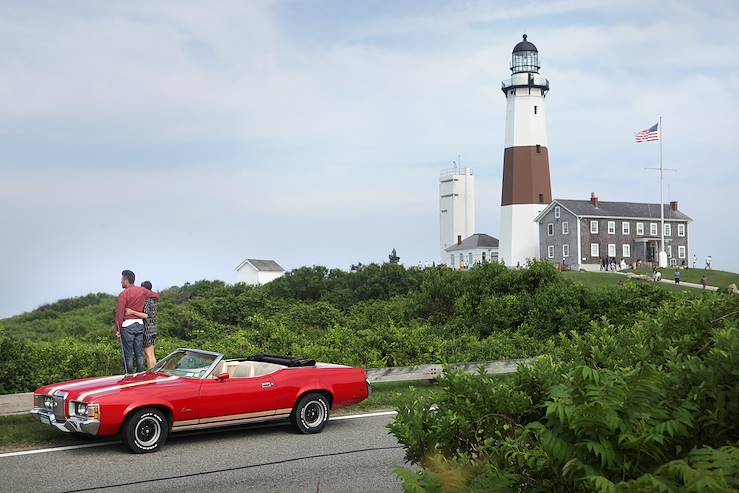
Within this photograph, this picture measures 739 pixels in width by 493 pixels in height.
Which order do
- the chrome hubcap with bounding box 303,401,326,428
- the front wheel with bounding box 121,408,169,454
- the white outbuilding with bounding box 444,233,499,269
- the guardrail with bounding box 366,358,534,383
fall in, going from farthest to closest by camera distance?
the white outbuilding with bounding box 444,233,499,269 → the guardrail with bounding box 366,358,534,383 → the chrome hubcap with bounding box 303,401,326,428 → the front wheel with bounding box 121,408,169,454

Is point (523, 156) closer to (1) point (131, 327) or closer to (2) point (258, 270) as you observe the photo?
(2) point (258, 270)

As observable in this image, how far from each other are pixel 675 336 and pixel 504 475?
2447 mm

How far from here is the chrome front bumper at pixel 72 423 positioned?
400 inches

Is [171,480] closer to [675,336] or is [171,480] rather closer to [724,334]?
[675,336]

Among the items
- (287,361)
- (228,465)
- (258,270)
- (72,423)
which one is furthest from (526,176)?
(228,465)

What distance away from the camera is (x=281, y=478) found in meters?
9.08

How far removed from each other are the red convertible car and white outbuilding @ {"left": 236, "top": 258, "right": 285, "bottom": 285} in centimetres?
5962

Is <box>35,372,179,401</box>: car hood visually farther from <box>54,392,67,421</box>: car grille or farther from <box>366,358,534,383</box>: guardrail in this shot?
<box>366,358,534,383</box>: guardrail

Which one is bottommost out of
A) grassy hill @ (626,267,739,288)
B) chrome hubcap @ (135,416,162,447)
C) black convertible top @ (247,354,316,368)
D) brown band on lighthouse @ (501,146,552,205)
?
chrome hubcap @ (135,416,162,447)

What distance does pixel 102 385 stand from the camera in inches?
425

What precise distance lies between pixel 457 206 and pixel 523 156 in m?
24.0

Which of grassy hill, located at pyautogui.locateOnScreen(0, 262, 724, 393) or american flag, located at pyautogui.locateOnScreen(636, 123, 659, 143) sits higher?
american flag, located at pyautogui.locateOnScreen(636, 123, 659, 143)

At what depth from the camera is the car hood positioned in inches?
411

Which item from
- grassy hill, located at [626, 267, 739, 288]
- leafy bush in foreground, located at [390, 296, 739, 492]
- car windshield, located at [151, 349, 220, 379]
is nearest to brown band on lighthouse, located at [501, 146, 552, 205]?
grassy hill, located at [626, 267, 739, 288]
